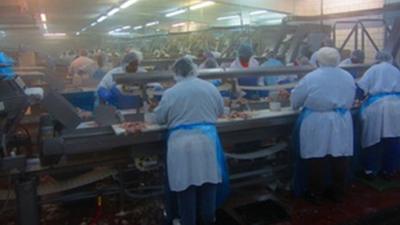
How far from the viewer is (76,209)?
10.9 ft

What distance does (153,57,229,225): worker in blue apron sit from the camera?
99.6 inches

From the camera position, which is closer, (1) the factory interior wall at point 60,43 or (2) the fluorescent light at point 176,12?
(1) the factory interior wall at point 60,43

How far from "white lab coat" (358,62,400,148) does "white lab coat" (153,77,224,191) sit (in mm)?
1907

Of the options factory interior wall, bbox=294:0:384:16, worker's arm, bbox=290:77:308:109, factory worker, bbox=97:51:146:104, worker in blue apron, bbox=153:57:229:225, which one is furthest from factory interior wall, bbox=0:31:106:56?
worker in blue apron, bbox=153:57:229:225

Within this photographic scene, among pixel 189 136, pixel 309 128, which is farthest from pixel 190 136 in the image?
pixel 309 128

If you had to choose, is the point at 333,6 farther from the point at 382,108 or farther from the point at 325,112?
the point at 325,112

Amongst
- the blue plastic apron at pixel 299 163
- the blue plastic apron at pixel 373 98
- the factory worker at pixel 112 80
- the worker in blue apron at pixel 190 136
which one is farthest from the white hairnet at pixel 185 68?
the blue plastic apron at pixel 373 98

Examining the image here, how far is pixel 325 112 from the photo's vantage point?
10.3ft

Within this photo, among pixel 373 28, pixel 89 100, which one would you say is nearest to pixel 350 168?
pixel 89 100

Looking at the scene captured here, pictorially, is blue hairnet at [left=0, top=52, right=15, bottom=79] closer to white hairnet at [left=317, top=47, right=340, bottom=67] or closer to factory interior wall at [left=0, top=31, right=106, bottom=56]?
white hairnet at [left=317, top=47, right=340, bottom=67]

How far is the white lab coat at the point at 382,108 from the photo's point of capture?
3.63 m

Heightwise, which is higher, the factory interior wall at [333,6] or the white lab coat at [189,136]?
the factory interior wall at [333,6]

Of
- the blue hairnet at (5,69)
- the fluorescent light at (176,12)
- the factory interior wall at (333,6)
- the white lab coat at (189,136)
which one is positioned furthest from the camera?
the fluorescent light at (176,12)

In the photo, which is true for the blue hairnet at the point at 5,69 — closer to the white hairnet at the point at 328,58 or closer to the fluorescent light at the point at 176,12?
the white hairnet at the point at 328,58
